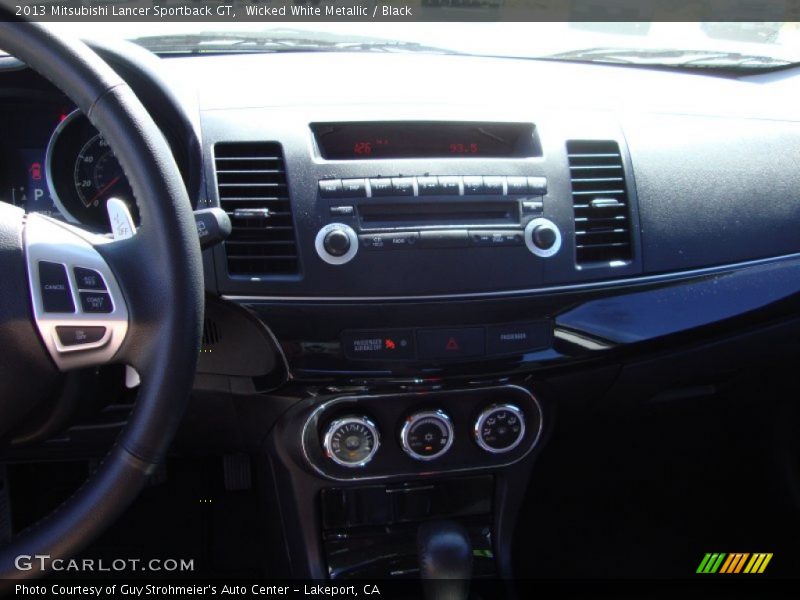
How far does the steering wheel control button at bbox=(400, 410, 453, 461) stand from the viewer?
1.68m

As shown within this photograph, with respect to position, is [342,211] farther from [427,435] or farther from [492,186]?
[427,435]

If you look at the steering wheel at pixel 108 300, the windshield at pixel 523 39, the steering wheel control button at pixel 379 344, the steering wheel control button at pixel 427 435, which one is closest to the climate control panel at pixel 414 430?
the steering wheel control button at pixel 427 435

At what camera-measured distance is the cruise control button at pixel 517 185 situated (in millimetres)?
1602

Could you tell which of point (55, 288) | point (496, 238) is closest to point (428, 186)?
point (496, 238)

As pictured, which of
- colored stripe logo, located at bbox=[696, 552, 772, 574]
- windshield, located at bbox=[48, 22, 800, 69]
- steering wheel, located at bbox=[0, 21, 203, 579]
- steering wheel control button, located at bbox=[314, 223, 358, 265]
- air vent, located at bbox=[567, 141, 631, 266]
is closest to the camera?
steering wheel, located at bbox=[0, 21, 203, 579]

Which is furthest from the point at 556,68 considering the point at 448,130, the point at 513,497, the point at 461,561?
the point at 461,561

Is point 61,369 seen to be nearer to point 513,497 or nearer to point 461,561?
point 461,561

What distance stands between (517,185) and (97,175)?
0.70m

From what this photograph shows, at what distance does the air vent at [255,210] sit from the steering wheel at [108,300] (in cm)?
34

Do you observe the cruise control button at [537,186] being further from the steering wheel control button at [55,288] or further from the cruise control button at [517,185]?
the steering wheel control button at [55,288]

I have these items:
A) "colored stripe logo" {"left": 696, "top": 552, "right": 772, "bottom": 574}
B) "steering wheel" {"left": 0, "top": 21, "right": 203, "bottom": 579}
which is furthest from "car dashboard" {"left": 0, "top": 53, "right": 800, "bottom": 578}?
"colored stripe logo" {"left": 696, "top": 552, "right": 772, "bottom": 574}

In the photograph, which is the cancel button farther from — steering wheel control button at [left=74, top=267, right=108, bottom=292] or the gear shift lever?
steering wheel control button at [left=74, top=267, right=108, bottom=292]

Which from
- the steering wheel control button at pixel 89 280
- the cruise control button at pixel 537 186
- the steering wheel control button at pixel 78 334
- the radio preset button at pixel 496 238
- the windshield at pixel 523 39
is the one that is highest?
the windshield at pixel 523 39

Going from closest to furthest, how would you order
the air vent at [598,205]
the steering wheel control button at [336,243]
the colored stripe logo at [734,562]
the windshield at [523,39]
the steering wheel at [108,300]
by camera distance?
→ 1. the steering wheel at [108,300]
2. the steering wheel control button at [336,243]
3. the air vent at [598,205]
4. the windshield at [523,39]
5. the colored stripe logo at [734,562]
